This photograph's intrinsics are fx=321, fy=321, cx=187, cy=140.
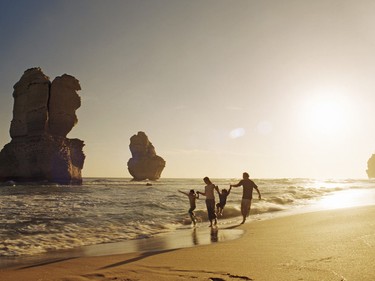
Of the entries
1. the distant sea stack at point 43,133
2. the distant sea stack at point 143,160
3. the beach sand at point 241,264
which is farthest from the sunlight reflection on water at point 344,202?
the distant sea stack at point 143,160

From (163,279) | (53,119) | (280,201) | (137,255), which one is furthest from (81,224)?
(53,119)

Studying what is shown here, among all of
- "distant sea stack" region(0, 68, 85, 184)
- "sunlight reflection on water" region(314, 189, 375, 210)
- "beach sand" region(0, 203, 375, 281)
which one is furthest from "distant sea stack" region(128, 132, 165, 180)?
"beach sand" region(0, 203, 375, 281)

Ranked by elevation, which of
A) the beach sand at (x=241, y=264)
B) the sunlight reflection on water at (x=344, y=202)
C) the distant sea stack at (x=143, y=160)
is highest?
the distant sea stack at (x=143, y=160)

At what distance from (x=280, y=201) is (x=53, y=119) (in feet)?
177

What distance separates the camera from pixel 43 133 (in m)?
62.9

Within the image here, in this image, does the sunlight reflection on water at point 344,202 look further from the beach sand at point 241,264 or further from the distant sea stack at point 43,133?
the distant sea stack at point 43,133

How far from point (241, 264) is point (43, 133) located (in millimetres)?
64525

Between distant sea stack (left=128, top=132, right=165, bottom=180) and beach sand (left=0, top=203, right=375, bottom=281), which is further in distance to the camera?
distant sea stack (left=128, top=132, right=165, bottom=180)

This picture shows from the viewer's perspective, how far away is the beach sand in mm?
4598

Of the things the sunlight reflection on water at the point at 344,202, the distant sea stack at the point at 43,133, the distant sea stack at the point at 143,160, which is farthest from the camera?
the distant sea stack at the point at 143,160

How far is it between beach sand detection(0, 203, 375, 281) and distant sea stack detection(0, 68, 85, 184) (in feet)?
191

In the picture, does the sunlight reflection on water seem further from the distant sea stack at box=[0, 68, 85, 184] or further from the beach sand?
the distant sea stack at box=[0, 68, 85, 184]

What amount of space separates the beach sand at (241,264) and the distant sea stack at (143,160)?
→ 104902mm

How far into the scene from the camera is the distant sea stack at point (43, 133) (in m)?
60.7
